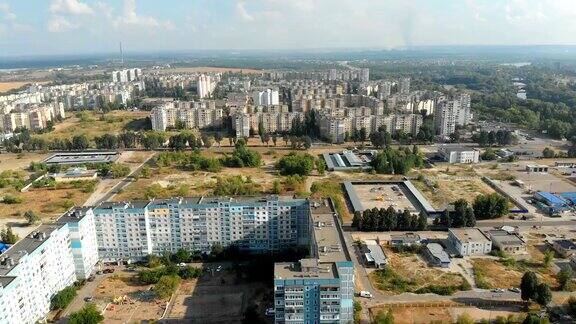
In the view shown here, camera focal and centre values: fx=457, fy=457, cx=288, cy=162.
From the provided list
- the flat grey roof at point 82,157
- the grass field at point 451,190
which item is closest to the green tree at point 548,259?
the grass field at point 451,190

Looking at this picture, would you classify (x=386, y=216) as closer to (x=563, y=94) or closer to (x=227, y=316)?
(x=227, y=316)

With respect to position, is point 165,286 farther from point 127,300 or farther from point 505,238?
point 505,238

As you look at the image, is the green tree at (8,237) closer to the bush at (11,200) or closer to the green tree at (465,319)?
the bush at (11,200)

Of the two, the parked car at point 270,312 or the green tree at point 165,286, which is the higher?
the green tree at point 165,286

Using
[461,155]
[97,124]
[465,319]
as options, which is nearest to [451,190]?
[461,155]

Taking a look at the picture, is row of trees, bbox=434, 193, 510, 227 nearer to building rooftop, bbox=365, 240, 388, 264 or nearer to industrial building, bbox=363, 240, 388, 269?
building rooftop, bbox=365, 240, 388, 264

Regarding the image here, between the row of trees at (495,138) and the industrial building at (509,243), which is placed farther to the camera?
the row of trees at (495,138)

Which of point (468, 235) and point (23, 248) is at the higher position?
point (23, 248)

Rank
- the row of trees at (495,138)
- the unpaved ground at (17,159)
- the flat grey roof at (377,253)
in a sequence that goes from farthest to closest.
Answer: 1. the row of trees at (495,138)
2. the unpaved ground at (17,159)
3. the flat grey roof at (377,253)
